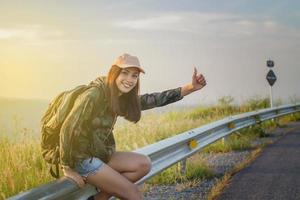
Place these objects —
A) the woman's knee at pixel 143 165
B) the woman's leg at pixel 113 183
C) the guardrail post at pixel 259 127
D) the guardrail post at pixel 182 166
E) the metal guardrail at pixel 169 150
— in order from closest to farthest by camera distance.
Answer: the metal guardrail at pixel 169 150 < the woman's leg at pixel 113 183 < the woman's knee at pixel 143 165 < the guardrail post at pixel 182 166 < the guardrail post at pixel 259 127

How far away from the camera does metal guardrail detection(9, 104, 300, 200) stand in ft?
13.9

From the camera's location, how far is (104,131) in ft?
15.5

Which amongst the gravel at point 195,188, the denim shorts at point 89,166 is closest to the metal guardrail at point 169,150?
the denim shorts at point 89,166

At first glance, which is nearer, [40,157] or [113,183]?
[113,183]

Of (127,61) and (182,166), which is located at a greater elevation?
(127,61)

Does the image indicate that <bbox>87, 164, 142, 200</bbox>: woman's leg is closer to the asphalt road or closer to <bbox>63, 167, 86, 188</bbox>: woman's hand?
<bbox>63, 167, 86, 188</bbox>: woman's hand

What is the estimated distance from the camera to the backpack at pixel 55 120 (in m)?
4.48

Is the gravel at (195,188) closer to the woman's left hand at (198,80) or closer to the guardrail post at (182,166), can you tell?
the guardrail post at (182,166)

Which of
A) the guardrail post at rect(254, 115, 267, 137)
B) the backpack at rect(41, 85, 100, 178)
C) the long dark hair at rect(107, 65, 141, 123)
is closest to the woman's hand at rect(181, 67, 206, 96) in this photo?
the long dark hair at rect(107, 65, 141, 123)

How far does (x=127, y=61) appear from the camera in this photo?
4.74m

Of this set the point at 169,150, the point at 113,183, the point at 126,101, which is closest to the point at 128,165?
the point at 113,183

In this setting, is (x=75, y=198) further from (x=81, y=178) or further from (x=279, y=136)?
(x=279, y=136)

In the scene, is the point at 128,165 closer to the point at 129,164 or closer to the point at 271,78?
the point at 129,164

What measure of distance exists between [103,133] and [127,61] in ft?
2.03
